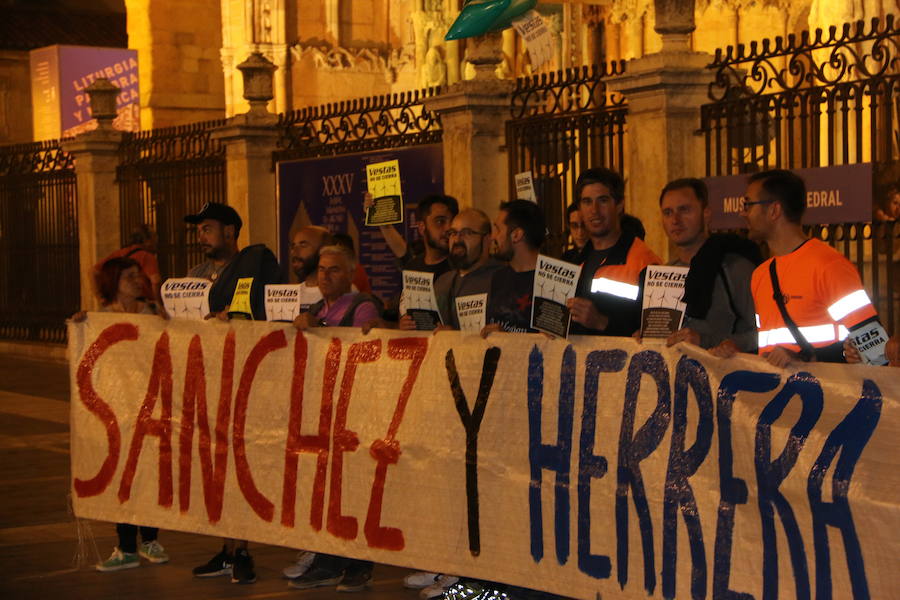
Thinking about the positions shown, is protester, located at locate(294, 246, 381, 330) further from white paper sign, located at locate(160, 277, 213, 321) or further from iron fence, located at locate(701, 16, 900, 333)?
iron fence, located at locate(701, 16, 900, 333)

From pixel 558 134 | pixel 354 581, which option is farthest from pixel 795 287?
pixel 558 134

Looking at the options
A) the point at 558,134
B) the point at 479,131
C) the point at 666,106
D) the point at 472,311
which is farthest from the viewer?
the point at 479,131

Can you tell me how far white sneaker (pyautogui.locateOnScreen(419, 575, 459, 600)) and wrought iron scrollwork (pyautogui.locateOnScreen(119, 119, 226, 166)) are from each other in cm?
1068

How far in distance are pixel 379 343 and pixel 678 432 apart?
1.87m

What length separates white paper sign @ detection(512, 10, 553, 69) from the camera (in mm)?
11352

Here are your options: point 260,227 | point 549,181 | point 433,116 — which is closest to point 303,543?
point 549,181

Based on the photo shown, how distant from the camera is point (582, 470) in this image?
630 centimetres

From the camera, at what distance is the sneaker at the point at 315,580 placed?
7695 millimetres

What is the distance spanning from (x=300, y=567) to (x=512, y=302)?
1.88 meters

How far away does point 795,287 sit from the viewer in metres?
5.88

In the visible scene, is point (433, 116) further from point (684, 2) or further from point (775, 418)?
point (775, 418)

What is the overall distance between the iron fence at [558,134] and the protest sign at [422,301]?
496 centimetres

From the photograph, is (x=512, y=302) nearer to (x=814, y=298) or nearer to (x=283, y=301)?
(x=283, y=301)

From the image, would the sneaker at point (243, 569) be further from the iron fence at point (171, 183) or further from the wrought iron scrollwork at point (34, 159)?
the wrought iron scrollwork at point (34, 159)
